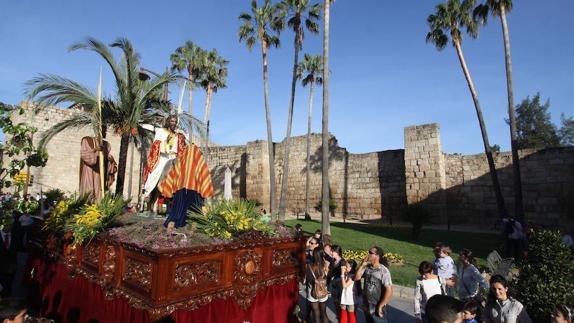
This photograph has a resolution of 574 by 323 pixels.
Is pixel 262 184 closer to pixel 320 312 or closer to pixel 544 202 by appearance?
pixel 544 202

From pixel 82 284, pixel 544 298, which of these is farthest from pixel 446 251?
pixel 82 284

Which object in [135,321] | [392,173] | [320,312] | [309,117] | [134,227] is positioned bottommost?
[320,312]

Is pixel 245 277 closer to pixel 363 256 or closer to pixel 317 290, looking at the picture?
pixel 317 290

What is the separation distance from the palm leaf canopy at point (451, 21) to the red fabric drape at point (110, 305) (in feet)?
55.3

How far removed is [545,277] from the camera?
436 cm

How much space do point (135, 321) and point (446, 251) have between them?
484cm

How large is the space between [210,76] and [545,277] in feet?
81.6

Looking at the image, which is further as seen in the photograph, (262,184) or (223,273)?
(262,184)

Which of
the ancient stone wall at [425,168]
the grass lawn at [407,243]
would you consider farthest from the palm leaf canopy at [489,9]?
the grass lawn at [407,243]

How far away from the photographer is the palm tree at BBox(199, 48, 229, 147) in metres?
25.4

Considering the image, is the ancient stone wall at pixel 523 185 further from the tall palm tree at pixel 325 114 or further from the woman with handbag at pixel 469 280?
the woman with handbag at pixel 469 280

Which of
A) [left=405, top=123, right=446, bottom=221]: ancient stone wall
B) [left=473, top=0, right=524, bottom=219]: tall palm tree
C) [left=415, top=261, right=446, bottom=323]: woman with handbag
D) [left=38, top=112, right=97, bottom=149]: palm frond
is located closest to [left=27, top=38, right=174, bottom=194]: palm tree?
[left=38, top=112, right=97, bottom=149]: palm frond

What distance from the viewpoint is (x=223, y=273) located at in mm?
3895

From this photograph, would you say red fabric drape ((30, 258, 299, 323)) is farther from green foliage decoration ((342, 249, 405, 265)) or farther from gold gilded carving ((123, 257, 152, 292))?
green foliage decoration ((342, 249, 405, 265))
